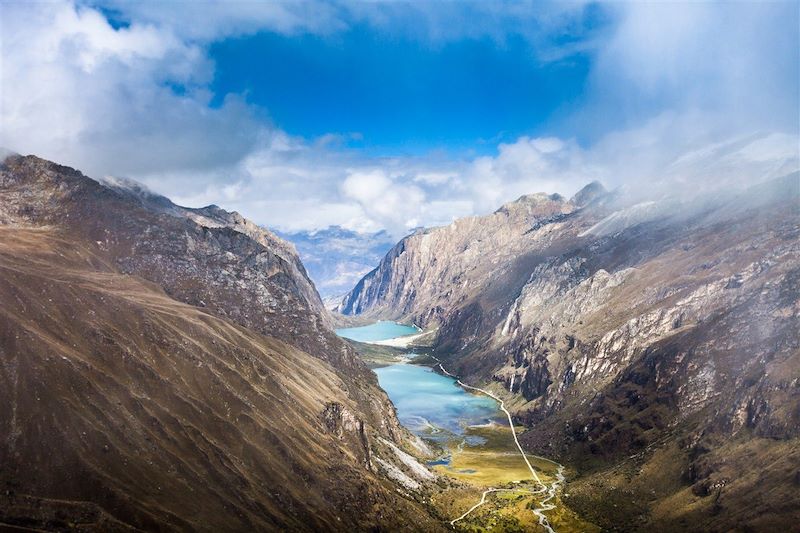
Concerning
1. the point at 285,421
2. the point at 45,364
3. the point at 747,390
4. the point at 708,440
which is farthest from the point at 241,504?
the point at 747,390

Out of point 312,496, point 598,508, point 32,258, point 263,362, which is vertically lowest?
point 598,508

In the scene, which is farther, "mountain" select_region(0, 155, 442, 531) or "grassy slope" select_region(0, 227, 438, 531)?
"mountain" select_region(0, 155, 442, 531)

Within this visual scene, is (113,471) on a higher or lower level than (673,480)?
higher

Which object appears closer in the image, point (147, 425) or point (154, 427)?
point (147, 425)

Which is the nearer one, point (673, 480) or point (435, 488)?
point (673, 480)

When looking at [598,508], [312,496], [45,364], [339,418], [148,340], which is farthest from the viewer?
[339,418]

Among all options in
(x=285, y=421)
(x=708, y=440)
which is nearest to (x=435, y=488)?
(x=285, y=421)

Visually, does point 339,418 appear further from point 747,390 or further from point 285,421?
point 747,390

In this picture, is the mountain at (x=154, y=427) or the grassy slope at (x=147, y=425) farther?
the mountain at (x=154, y=427)

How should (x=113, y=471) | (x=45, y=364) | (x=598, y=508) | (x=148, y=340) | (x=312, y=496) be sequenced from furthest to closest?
(x=598, y=508) → (x=148, y=340) → (x=312, y=496) → (x=45, y=364) → (x=113, y=471)

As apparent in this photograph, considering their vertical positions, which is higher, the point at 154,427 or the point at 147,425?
the point at 147,425
